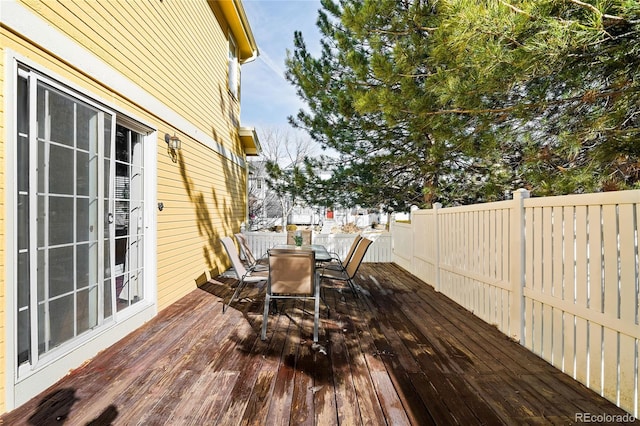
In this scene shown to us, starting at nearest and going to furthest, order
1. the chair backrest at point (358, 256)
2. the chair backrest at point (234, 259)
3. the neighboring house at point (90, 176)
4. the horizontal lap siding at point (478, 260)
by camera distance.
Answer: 1. the neighboring house at point (90, 176)
2. the horizontal lap siding at point (478, 260)
3. the chair backrest at point (234, 259)
4. the chair backrest at point (358, 256)

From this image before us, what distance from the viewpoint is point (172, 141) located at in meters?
4.42

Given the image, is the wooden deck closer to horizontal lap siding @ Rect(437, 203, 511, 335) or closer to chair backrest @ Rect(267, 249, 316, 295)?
horizontal lap siding @ Rect(437, 203, 511, 335)

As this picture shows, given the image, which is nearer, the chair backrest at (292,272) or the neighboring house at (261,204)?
the chair backrest at (292,272)

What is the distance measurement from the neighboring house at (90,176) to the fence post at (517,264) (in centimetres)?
405

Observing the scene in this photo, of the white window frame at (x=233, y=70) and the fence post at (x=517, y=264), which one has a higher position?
the white window frame at (x=233, y=70)

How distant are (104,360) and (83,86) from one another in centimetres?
241

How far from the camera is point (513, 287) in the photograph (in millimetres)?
3250

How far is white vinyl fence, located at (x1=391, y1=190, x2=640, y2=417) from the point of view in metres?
2.04

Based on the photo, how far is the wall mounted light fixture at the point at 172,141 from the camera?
171 inches

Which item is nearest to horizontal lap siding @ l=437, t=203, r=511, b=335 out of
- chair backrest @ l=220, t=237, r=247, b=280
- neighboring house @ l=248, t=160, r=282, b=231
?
chair backrest @ l=220, t=237, r=247, b=280

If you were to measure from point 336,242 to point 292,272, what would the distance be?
5.32 metres

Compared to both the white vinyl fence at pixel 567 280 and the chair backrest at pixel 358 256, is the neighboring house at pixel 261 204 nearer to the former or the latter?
the chair backrest at pixel 358 256

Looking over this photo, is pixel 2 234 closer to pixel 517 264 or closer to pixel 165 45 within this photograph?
pixel 165 45

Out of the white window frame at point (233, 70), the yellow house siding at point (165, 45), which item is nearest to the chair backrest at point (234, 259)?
the yellow house siding at point (165, 45)
